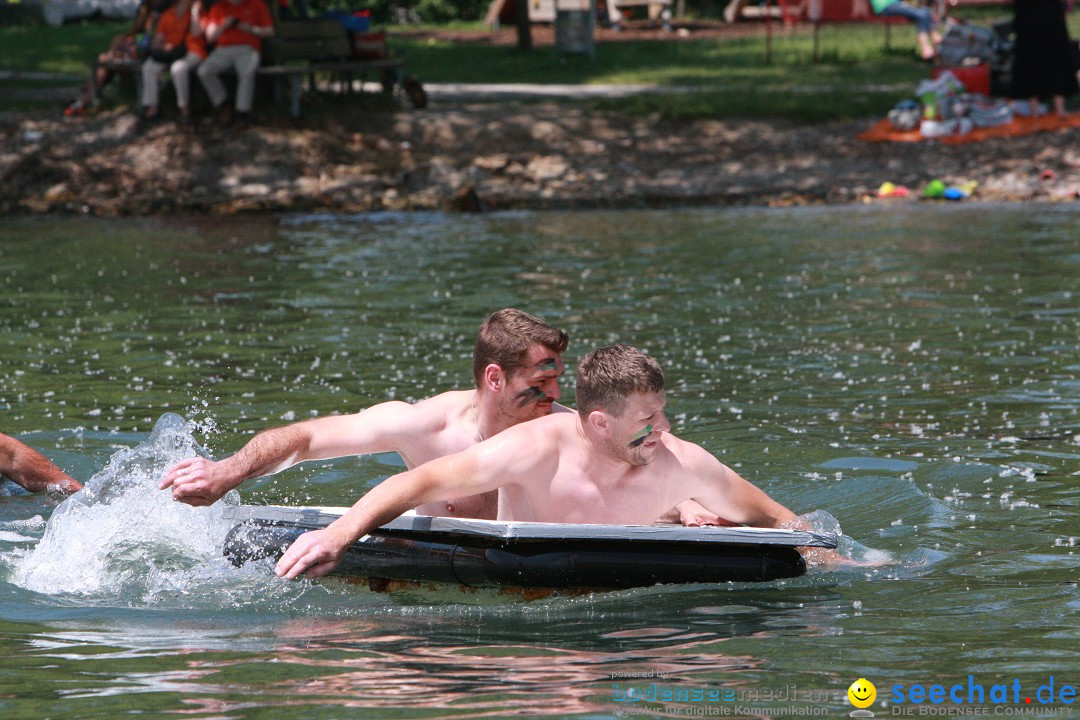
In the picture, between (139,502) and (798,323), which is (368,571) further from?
(798,323)

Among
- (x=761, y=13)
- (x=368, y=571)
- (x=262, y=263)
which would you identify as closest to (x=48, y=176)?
(x=262, y=263)

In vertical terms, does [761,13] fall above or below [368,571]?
above

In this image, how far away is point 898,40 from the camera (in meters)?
33.0

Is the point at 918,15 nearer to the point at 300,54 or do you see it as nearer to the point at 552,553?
the point at 300,54

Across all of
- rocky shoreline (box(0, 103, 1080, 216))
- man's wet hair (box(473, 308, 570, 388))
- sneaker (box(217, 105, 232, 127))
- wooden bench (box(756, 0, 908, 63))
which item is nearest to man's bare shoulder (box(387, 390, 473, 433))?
man's wet hair (box(473, 308, 570, 388))

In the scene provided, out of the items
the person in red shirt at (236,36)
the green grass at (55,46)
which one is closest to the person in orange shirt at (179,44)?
the person in red shirt at (236,36)

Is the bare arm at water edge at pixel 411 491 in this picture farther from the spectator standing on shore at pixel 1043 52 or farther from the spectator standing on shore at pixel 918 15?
the spectator standing on shore at pixel 918 15

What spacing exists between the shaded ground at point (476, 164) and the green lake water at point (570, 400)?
147 centimetres

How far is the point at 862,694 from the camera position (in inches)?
219

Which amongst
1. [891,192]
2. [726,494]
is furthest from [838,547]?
[891,192]

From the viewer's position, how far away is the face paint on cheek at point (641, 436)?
6.68 meters

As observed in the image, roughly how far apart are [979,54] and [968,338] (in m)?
11.4

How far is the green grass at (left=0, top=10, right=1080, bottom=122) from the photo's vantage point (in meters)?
23.9

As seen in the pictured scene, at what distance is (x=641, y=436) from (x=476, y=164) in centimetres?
1619
